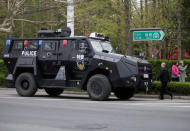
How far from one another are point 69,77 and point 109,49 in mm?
2066

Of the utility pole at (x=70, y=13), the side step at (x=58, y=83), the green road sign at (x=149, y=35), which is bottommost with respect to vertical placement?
the side step at (x=58, y=83)

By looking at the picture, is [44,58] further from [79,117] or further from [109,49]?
[79,117]

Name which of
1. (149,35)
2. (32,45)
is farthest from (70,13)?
(32,45)

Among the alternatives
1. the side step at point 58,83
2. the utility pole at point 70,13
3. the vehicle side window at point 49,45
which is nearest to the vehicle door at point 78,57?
the side step at point 58,83

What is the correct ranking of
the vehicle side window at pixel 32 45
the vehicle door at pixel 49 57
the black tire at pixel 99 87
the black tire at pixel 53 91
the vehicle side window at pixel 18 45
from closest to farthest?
1. the black tire at pixel 99 87
2. the vehicle door at pixel 49 57
3. the vehicle side window at pixel 32 45
4. the vehicle side window at pixel 18 45
5. the black tire at pixel 53 91

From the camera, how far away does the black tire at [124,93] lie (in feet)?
63.1

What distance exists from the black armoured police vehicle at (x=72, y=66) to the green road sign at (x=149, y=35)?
3.13 metres

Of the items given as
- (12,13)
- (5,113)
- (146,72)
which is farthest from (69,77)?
(12,13)

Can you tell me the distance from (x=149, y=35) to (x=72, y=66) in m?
5.16

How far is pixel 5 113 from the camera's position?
40.4 ft

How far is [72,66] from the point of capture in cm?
1875

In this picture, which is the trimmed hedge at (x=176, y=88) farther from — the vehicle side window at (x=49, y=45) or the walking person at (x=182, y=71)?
the vehicle side window at (x=49, y=45)

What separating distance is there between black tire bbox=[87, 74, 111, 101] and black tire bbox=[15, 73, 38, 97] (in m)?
2.91

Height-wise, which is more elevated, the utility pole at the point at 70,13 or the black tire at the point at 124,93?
the utility pole at the point at 70,13
